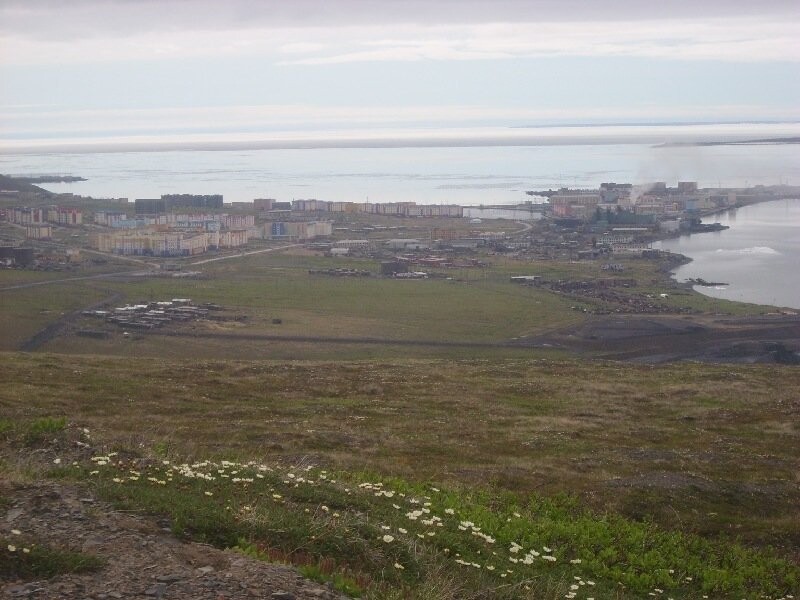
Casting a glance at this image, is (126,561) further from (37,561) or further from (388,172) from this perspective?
(388,172)

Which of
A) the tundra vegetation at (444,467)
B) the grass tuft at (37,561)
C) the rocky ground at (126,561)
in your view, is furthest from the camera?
the tundra vegetation at (444,467)

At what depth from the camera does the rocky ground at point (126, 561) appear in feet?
15.5

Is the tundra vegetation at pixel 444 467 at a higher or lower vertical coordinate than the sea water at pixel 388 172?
lower

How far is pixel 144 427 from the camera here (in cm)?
1233

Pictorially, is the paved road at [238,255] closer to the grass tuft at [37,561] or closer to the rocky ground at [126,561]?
the rocky ground at [126,561]

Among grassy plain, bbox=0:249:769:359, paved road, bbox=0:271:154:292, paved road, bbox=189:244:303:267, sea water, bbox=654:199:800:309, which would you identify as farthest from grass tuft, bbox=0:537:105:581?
paved road, bbox=189:244:303:267

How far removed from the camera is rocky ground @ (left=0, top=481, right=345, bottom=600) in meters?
4.73

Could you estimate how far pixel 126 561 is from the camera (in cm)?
510

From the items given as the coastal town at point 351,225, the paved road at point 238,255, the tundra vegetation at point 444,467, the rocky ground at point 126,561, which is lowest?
the tundra vegetation at point 444,467

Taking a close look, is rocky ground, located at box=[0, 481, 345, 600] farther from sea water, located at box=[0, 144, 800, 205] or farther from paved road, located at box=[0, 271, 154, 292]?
sea water, located at box=[0, 144, 800, 205]

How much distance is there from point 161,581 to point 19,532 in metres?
0.98

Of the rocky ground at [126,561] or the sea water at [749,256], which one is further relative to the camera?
the sea water at [749,256]

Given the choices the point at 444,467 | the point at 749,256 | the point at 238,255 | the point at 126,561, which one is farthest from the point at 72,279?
the point at 126,561

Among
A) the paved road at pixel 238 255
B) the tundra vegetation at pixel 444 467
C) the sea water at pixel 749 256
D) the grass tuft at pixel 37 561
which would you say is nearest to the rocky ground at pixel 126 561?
the grass tuft at pixel 37 561
